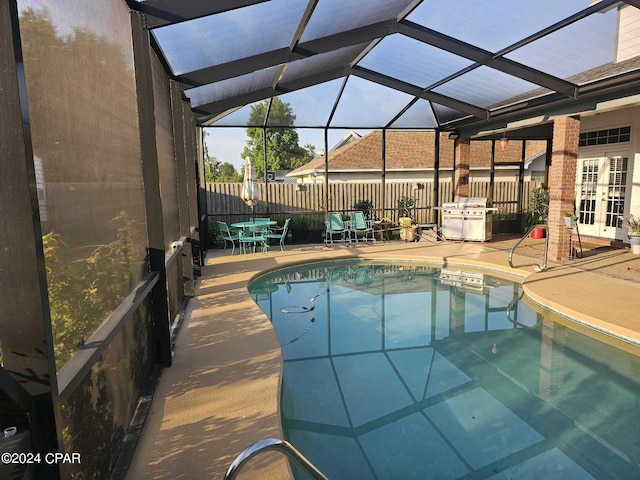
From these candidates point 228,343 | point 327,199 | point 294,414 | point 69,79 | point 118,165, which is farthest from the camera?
point 327,199

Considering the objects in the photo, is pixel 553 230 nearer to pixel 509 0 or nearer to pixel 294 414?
pixel 509 0

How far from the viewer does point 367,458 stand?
9.55 ft

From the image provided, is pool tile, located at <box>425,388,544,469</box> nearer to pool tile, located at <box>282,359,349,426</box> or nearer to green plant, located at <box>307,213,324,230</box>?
pool tile, located at <box>282,359,349,426</box>

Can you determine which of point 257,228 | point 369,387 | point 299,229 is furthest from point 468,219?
point 369,387

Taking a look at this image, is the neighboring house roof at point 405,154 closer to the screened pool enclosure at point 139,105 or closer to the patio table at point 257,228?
the patio table at point 257,228

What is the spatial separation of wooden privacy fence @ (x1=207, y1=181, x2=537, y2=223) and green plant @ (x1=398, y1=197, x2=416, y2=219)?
0.54 feet

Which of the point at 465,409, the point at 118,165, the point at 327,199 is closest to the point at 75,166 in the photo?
the point at 118,165

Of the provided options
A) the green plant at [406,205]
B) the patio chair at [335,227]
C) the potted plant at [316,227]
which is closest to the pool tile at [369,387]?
the patio chair at [335,227]

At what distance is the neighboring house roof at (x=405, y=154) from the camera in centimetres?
1858

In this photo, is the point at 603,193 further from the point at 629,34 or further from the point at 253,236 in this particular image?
the point at 253,236

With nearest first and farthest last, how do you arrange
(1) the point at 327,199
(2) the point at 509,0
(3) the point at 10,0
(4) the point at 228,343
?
(3) the point at 10,0 < (4) the point at 228,343 < (2) the point at 509,0 < (1) the point at 327,199

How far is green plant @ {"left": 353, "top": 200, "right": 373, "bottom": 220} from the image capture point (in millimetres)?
12135

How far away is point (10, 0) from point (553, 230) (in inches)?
344

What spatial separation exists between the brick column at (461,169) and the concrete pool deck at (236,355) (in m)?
3.11
